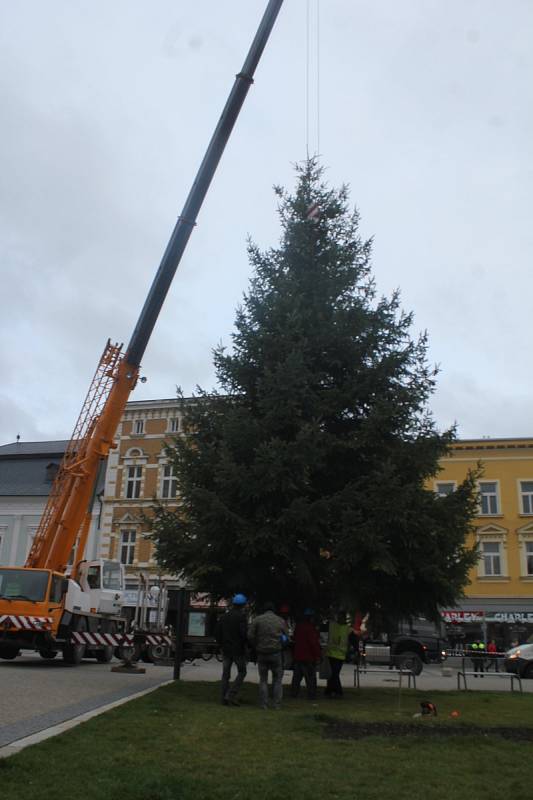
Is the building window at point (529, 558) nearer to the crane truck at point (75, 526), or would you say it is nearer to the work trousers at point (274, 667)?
the crane truck at point (75, 526)

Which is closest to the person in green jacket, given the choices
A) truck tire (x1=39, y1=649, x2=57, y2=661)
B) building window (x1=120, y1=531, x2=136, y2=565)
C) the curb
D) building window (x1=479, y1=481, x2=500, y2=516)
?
the curb

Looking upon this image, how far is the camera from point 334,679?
1488 centimetres

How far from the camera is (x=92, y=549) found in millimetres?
49812

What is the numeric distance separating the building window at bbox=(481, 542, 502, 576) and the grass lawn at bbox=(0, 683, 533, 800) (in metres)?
33.9

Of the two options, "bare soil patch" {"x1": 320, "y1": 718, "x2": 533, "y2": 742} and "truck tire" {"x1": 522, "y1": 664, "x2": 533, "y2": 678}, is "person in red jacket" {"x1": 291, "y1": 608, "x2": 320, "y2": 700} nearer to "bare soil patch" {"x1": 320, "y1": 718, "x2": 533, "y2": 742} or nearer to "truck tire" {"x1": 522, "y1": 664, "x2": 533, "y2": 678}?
"bare soil patch" {"x1": 320, "y1": 718, "x2": 533, "y2": 742}

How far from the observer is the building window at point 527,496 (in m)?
44.8

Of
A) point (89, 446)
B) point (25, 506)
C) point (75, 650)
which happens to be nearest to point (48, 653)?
point (75, 650)

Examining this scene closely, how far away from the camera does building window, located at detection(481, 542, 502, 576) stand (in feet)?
144

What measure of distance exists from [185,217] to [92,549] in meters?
35.0

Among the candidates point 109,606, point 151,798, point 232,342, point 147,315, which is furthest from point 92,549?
point 151,798

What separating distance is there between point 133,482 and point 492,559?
22.1 metres

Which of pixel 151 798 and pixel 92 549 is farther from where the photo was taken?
pixel 92 549

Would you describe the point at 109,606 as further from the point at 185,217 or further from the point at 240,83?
the point at 240,83

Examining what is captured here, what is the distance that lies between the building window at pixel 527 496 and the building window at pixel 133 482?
22811 mm
